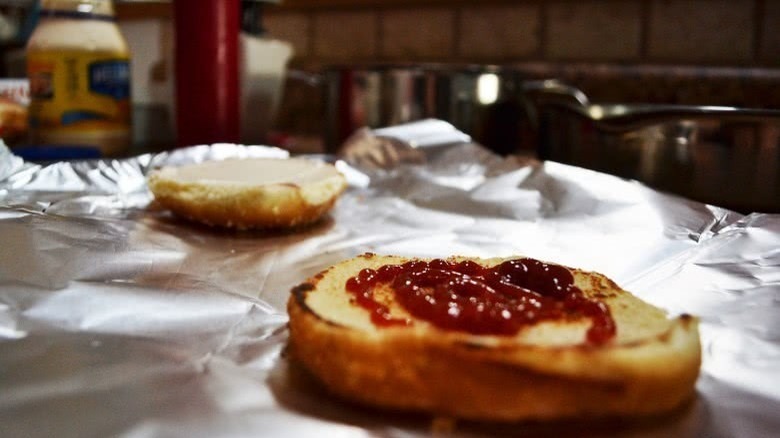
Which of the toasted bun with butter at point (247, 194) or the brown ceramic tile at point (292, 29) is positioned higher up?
the brown ceramic tile at point (292, 29)

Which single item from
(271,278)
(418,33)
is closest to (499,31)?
(418,33)

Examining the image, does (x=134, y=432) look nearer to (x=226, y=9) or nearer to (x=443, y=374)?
(x=443, y=374)

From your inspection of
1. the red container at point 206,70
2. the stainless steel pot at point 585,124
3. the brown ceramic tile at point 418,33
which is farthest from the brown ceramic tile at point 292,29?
the red container at point 206,70

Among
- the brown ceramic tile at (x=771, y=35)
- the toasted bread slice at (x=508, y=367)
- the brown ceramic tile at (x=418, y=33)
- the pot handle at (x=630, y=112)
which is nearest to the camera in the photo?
the toasted bread slice at (x=508, y=367)

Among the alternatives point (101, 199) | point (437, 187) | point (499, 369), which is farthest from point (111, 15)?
point (499, 369)

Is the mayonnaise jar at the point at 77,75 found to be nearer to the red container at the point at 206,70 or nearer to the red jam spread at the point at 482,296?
the red container at the point at 206,70

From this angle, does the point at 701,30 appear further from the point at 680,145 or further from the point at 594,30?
the point at 680,145
